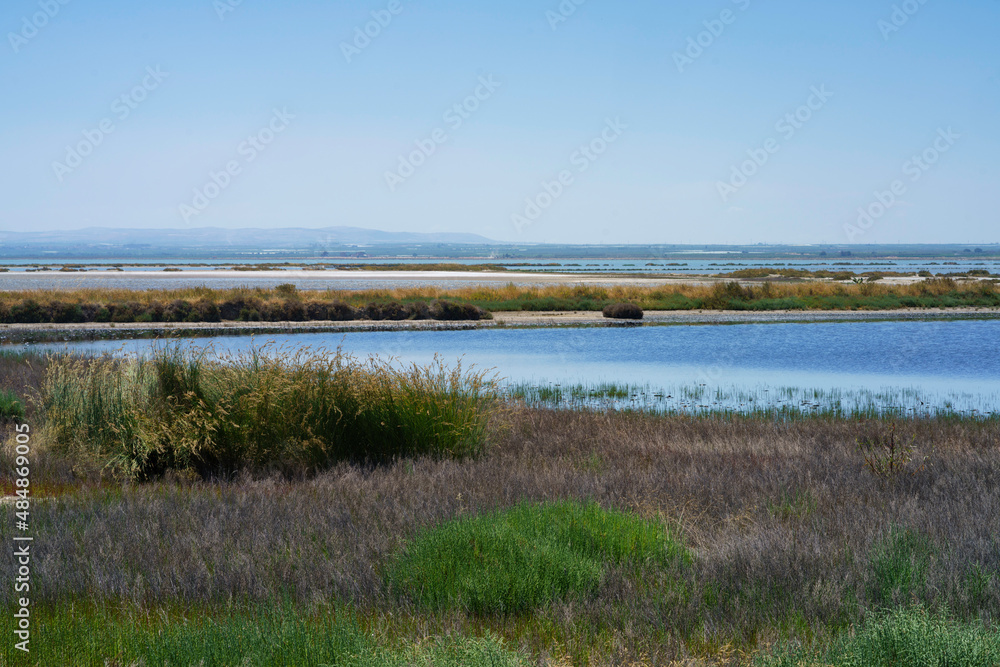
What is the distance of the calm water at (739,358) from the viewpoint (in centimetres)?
1856

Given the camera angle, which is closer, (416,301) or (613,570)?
(613,570)

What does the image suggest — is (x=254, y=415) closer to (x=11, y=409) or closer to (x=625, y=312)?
(x=11, y=409)

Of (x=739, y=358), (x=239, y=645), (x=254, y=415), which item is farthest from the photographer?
(x=739, y=358)

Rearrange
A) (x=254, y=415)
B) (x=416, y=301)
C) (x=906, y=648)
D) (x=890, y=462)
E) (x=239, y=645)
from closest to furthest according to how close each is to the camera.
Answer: (x=906, y=648)
(x=239, y=645)
(x=890, y=462)
(x=254, y=415)
(x=416, y=301)

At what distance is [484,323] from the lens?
133ft

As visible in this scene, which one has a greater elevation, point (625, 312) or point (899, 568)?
point (899, 568)

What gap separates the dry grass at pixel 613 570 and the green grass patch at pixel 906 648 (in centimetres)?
29

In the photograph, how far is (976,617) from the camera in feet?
16.6

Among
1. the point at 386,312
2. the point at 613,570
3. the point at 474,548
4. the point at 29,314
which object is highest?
the point at 474,548

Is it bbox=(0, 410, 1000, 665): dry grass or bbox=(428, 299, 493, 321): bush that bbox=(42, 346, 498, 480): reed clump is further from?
bbox=(428, 299, 493, 321): bush

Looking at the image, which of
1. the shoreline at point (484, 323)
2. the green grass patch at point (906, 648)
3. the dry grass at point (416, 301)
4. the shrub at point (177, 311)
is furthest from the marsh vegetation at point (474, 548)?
the dry grass at point (416, 301)

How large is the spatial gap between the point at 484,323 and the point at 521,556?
3499 centimetres

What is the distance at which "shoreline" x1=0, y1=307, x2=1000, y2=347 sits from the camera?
3297 centimetres

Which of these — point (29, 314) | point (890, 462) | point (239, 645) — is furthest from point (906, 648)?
point (29, 314)
